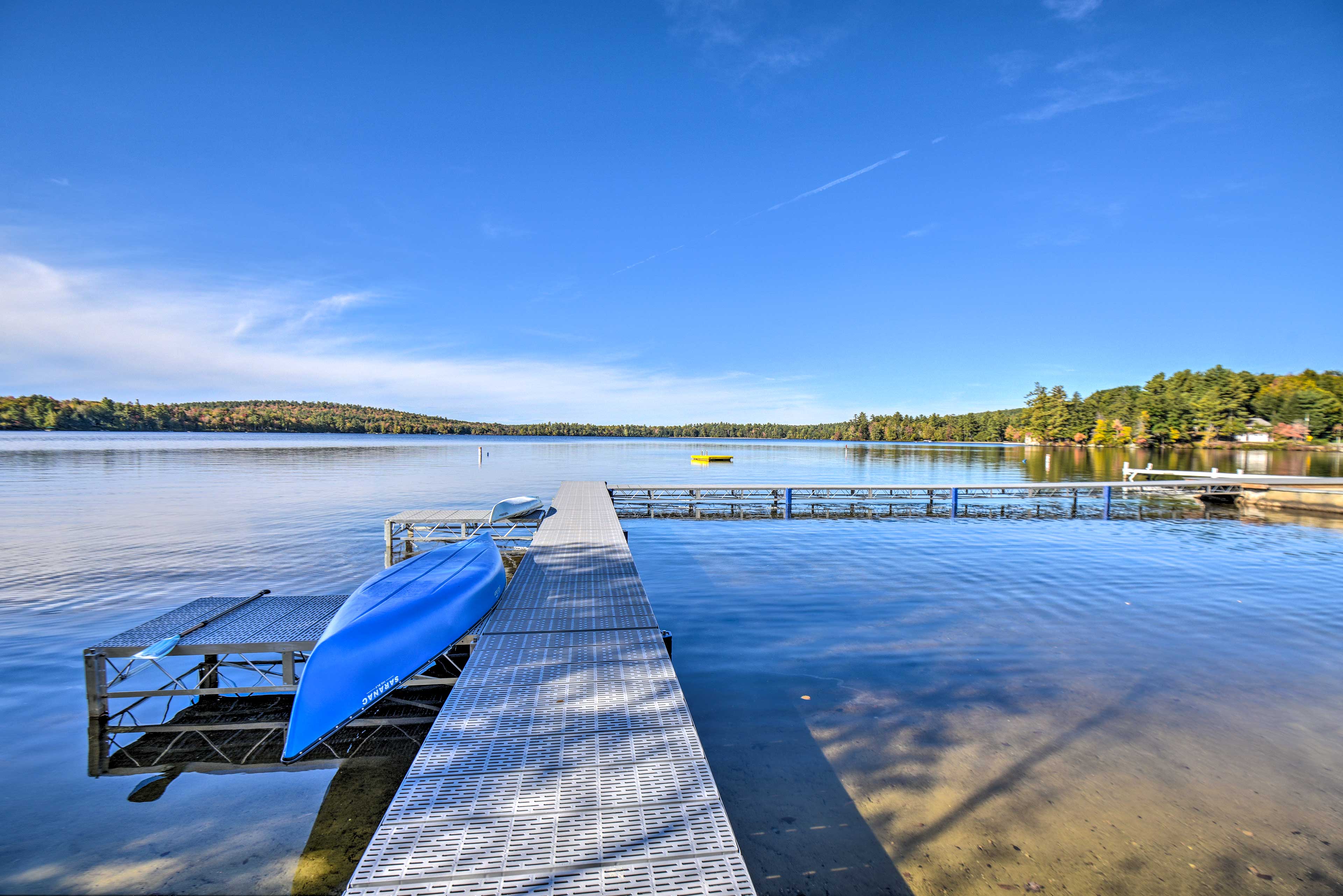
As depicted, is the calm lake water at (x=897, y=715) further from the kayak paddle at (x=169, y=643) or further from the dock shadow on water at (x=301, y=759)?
the kayak paddle at (x=169, y=643)

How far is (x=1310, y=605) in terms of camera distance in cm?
816

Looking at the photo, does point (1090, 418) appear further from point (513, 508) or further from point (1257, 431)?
point (513, 508)

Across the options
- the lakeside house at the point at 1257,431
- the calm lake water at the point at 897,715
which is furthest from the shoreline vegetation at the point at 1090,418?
the calm lake water at the point at 897,715

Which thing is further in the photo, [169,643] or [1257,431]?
[1257,431]

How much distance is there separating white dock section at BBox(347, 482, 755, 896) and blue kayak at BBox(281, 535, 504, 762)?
0.63 metres

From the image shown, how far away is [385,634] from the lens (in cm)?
450

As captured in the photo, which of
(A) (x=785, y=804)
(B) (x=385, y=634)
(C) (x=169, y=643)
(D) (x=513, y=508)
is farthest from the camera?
(D) (x=513, y=508)

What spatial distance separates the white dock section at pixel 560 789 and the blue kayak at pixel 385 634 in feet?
2.08

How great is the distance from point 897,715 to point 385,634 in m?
4.31

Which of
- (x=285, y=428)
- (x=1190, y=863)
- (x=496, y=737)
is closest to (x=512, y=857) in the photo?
(x=496, y=737)

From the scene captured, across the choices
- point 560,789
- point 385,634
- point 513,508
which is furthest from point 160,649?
point 513,508

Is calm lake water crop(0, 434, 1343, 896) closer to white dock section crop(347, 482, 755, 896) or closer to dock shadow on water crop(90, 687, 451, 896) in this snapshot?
dock shadow on water crop(90, 687, 451, 896)

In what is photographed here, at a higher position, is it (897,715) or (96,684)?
(96,684)

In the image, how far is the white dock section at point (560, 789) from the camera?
206cm
